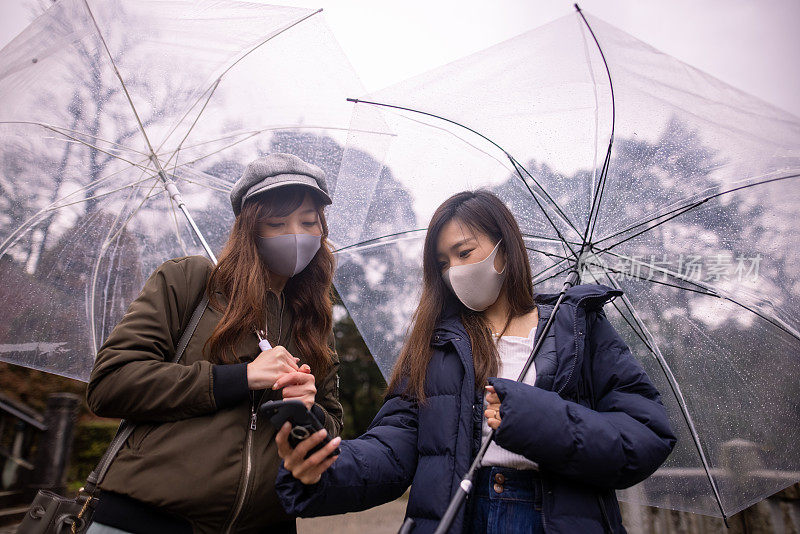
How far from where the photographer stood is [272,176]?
7.86ft

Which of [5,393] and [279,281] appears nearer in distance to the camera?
[279,281]

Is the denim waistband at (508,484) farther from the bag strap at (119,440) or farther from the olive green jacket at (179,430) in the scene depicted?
the bag strap at (119,440)

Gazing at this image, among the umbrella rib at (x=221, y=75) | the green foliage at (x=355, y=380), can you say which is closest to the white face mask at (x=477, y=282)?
the umbrella rib at (x=221, y=75)

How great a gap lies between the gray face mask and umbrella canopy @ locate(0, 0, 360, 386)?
66 cm

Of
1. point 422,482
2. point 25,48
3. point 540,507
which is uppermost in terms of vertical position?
point 25,48

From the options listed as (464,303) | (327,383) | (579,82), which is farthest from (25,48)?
(579,82)

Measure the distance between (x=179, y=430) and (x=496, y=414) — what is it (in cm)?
113

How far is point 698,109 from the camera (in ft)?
7.32

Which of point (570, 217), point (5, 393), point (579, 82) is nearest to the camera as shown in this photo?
point (579, 82)

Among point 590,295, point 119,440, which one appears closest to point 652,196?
point 590,295

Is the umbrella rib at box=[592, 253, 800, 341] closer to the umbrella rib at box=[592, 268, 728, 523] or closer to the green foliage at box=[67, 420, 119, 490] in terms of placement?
the umbrella rib at box=[592, 268, 728, 523]

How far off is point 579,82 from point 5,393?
8372mm

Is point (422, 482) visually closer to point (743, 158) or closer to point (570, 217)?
point (570, 217)

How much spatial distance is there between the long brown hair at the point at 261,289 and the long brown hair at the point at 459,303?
42cm
